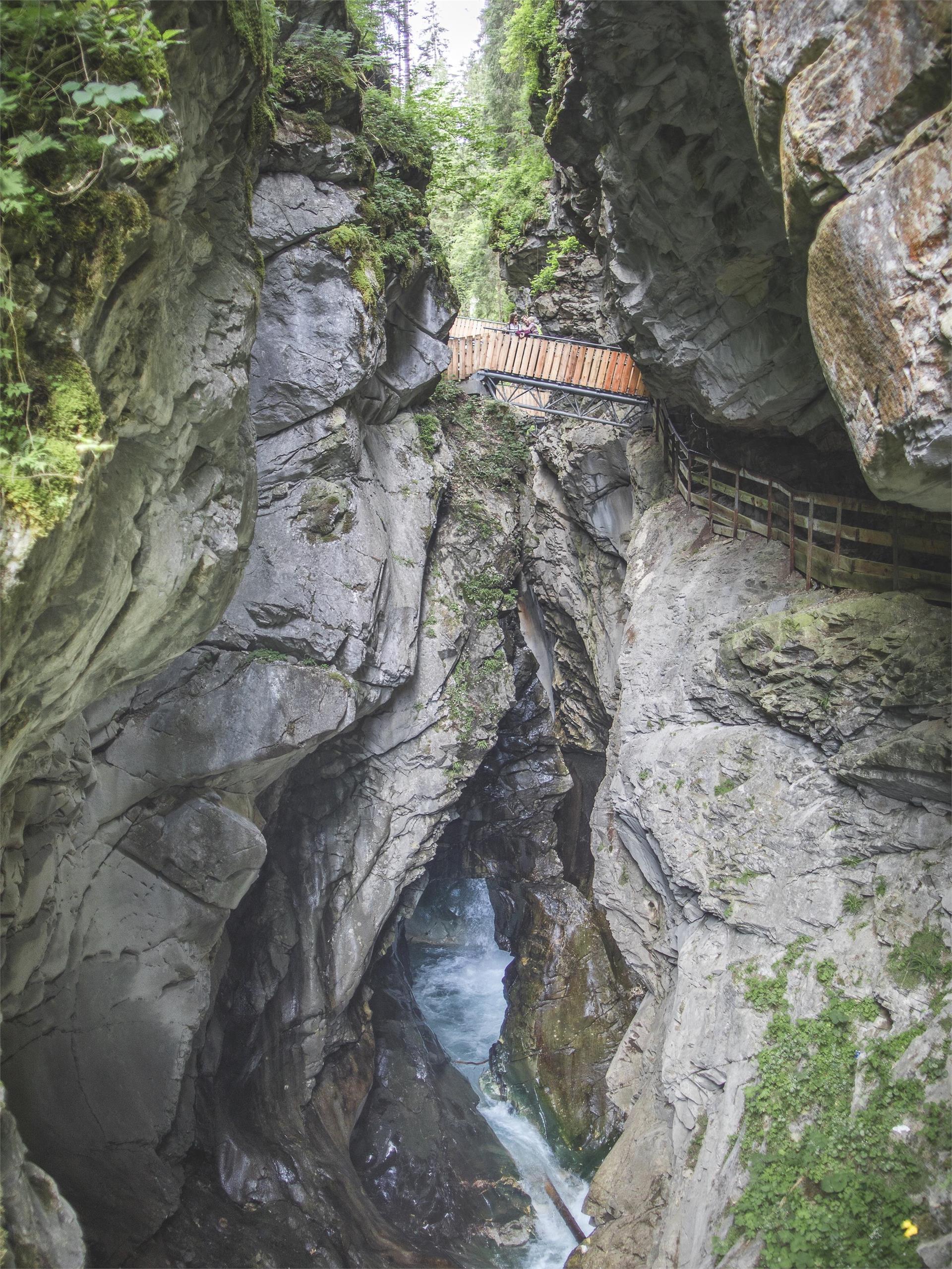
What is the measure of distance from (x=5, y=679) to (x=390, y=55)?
22106 mm

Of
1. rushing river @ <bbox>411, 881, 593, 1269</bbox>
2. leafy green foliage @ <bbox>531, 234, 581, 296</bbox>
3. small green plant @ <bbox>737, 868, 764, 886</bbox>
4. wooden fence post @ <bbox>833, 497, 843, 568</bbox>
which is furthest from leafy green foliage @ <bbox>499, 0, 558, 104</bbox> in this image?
rushing river @ <bbox>411, 881, 593, 1269</bbox>

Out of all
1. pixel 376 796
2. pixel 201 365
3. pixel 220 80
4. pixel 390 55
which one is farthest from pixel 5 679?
pixel 390 55

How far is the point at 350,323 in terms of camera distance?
12.5 metres

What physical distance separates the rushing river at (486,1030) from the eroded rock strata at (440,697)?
20.4 inches

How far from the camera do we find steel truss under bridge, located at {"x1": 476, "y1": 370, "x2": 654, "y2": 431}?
51.5 ft

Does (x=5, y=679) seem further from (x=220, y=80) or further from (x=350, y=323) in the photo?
(x=350, y=323)

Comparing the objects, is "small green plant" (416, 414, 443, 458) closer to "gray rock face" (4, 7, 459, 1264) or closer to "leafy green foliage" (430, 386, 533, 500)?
"leafy green foliage" (430, 386, 533, 500)

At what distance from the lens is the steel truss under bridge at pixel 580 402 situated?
51.5ft

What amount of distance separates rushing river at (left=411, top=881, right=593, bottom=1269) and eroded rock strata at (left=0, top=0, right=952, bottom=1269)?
52 cm

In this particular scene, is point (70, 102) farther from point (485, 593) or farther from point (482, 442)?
point (482, 442)

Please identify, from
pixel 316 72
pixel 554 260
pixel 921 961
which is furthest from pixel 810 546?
pixel 554 260

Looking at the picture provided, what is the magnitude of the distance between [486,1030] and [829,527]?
40.0ft

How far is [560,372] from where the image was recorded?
1594cm

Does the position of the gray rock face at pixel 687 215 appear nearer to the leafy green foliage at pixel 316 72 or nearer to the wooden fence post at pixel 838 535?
the wooden fence post at pixel 838 535
